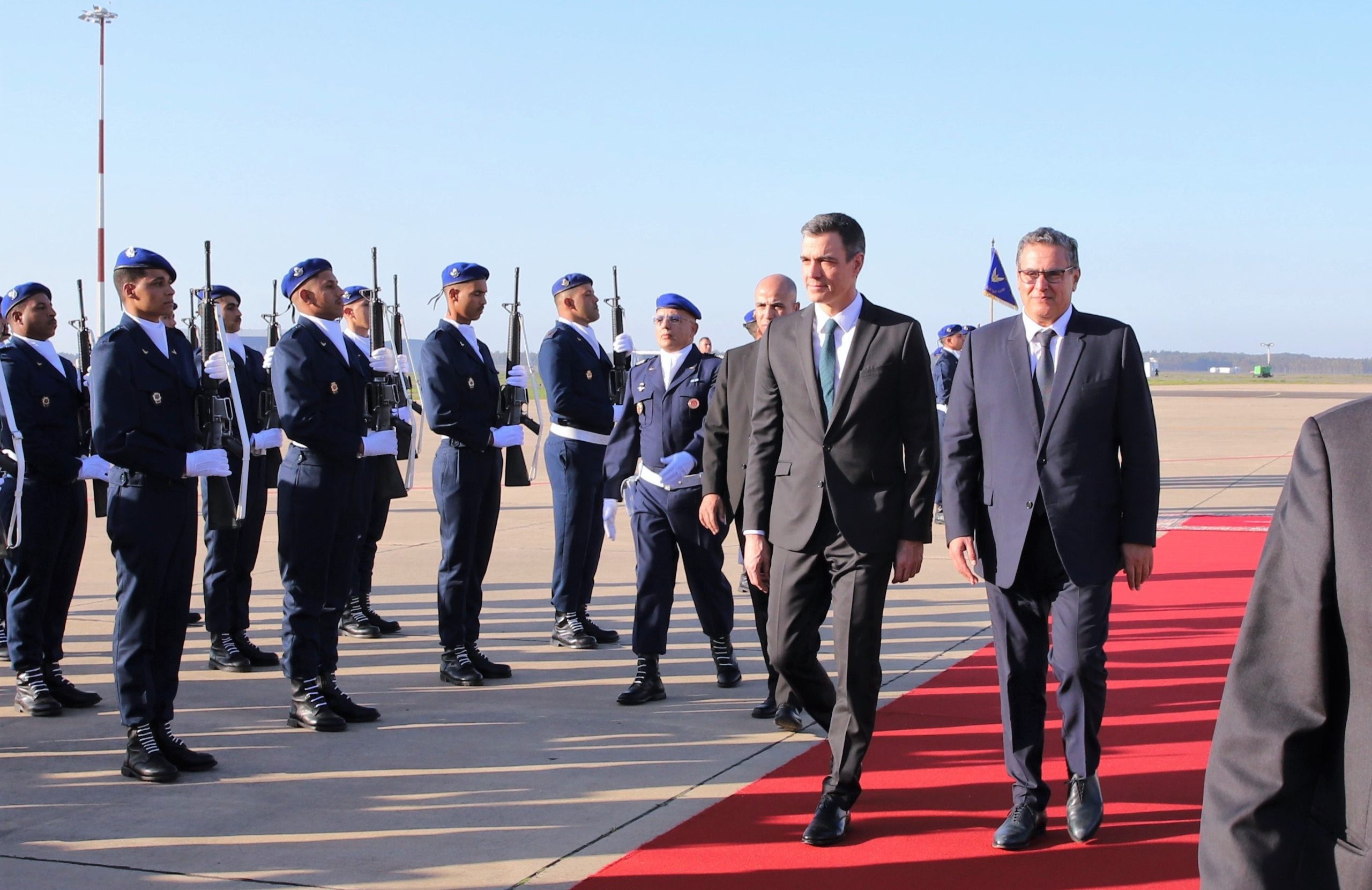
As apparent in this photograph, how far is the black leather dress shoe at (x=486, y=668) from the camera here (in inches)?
268

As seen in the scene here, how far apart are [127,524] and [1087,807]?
369cm

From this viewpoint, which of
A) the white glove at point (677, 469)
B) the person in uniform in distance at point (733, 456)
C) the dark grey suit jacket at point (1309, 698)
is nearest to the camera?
the dark grey suit jacket at point (1309, 698)

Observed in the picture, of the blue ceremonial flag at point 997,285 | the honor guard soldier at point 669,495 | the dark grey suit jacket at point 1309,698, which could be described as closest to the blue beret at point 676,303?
the honor guard soldier at point 669,495

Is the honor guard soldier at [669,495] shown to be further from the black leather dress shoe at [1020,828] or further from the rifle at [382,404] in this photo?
the black leather dress shoe at [1020,828]

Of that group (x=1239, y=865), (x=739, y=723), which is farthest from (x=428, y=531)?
(x=1239, y=865)

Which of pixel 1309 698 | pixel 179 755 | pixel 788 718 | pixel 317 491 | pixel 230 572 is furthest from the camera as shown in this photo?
pixel 230 572

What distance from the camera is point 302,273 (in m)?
6.04

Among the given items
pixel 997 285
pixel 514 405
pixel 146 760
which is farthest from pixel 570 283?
pixel 997 285

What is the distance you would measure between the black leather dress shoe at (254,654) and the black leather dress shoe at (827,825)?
3.83m

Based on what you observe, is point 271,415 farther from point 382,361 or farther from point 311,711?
point 311,711

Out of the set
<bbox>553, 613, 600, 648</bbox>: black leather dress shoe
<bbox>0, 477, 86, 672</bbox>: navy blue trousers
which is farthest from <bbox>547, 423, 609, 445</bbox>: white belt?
<bbox>0, 477, 86, 672</bbox>: navy blue trousers

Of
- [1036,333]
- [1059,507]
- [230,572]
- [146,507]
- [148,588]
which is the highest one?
[1036,333]

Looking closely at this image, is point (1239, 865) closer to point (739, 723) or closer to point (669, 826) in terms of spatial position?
point (669, 826)

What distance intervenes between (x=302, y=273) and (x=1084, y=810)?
4043 millimetres
